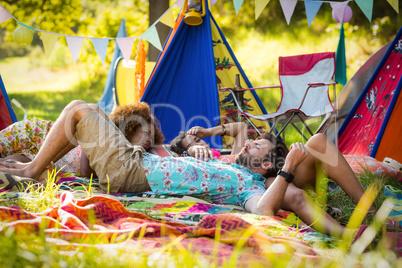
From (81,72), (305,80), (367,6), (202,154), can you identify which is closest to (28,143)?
(202,154)

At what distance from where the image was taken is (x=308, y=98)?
12.2 feet

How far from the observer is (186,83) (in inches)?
143

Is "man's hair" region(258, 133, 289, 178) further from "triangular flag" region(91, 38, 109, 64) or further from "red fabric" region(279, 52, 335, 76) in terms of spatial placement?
"triangular flag" region(91, 38, 109, 64)

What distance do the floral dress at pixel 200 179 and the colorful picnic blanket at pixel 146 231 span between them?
0.57m

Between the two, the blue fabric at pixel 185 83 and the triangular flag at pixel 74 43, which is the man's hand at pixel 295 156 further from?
the triangular flag at pixel 74 43

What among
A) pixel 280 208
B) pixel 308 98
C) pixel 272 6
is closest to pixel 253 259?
pixel 280 208

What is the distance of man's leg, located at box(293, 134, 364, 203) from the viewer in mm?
1603

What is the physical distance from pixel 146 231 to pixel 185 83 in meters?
2.74

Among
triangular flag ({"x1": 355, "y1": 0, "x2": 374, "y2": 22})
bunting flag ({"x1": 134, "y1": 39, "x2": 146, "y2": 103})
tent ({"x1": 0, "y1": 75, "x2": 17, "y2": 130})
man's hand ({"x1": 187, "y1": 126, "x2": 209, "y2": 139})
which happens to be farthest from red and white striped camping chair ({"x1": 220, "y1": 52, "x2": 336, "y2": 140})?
tent ({"x1": 0, "y1": 75, "x2": 17, "y2": 130})

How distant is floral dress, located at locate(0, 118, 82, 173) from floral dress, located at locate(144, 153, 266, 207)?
81 cm

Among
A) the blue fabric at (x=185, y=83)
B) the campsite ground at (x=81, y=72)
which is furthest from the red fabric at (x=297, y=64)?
the campsite ground at (x=81, y=72)

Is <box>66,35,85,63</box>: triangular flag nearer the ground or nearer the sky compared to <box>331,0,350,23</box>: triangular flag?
nearer the ground

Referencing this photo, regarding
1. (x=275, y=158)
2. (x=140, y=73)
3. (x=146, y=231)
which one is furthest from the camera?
(x=140, y=73)

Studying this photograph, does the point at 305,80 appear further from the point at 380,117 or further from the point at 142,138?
the point at 142,138
